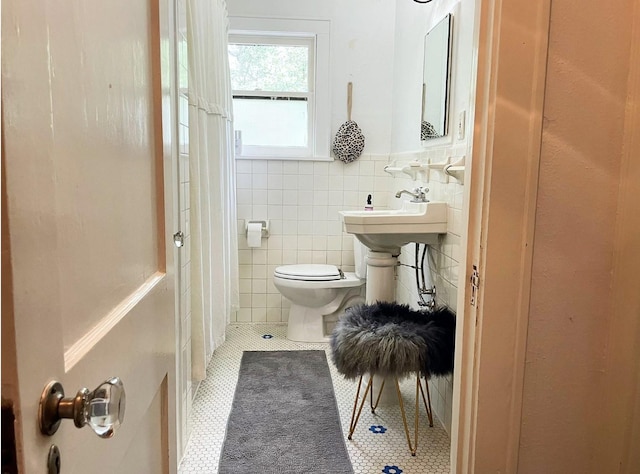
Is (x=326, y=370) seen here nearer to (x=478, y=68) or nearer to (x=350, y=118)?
(x=350, y=118)

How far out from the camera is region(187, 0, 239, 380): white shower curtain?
201cm

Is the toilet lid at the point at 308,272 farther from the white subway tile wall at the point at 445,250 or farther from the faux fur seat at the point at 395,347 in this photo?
the faux fur seat at the point at 395,347

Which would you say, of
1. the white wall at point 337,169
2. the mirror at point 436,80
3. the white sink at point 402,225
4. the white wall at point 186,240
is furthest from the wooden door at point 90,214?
the white wall at point 337,169

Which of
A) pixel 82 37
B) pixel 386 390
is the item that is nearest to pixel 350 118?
pixel 386 390

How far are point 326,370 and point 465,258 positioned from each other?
1.83 metres

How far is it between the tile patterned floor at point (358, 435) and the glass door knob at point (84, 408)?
1.47 m

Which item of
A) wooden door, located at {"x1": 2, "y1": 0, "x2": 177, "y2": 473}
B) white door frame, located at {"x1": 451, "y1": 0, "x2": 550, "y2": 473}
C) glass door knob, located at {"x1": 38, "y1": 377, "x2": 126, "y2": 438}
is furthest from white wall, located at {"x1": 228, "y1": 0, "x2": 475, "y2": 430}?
glass door knob, located at {"x1": 38, "y1": 377, "x2": 126, "y2": 438}

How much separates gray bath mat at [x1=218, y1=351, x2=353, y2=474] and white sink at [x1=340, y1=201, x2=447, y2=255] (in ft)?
→ 2.77

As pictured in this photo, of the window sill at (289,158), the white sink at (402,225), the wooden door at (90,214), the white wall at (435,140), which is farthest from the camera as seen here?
the window sill at (289,158)

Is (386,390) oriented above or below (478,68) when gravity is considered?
below

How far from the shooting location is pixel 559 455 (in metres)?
1.17

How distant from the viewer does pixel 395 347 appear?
75.9 inches

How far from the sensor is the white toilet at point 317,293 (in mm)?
3113

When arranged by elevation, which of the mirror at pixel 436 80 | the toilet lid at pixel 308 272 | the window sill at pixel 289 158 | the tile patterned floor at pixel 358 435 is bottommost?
the tile patterned floor at pixel 358 435
